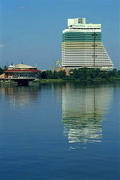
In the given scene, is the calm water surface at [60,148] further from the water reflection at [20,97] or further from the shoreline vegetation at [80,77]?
the shoreline vegetation at [80,77]

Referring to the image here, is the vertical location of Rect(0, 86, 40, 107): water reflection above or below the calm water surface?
below

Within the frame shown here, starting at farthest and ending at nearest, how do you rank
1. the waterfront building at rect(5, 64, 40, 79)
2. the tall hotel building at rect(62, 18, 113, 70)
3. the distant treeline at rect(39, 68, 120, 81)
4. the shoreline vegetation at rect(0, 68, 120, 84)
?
the tall hotel building at rect(62, 18, 113, 70), the distant treeline at rect(39, 68, 120, 81), the shoreline vegetation at rect(0, 68, 120, 84), the waterfront building at rect(5, 64, 40, 79)

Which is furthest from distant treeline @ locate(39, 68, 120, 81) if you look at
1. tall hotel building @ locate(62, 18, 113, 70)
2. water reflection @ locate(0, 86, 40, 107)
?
water reflection @ locate(0, 86, 40, 107)

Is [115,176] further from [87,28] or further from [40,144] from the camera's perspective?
[87,28]

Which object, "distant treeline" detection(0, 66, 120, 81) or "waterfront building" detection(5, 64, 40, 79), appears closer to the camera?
"waterfront building" detection(5, 64, 40, 79)

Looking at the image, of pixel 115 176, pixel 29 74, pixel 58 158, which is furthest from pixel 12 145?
pixel 29 74

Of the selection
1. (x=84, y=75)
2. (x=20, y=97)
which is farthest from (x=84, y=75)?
(x=20, y=97)

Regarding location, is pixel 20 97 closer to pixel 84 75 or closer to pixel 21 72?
pixel 21 72

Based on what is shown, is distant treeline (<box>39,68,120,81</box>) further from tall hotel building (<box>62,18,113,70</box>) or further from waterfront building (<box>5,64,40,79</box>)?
tall hotel building (<box>62,18,113,70</box>)
